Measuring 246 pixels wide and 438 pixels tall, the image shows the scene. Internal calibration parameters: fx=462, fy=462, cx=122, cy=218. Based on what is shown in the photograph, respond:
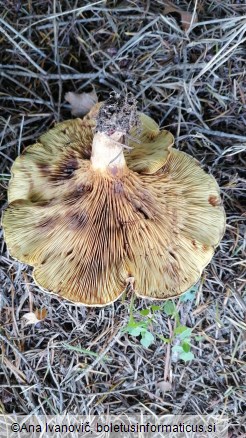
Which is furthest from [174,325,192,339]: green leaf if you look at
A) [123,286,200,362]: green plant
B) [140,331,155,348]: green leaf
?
[140,331,155,348]: green leaf

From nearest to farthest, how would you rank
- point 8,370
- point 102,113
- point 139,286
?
point 102,113, point 139,286, point 8,370

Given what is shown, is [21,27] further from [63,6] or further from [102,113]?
[102,113]

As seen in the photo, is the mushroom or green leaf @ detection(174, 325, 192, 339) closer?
the mushroom

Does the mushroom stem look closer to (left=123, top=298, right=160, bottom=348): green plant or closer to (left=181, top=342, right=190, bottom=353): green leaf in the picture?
(left=123, top=298, right=160, bottom=348): green plant

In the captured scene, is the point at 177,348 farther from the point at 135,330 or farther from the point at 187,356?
the point at 135,330

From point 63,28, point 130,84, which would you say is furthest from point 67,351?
point 63,28

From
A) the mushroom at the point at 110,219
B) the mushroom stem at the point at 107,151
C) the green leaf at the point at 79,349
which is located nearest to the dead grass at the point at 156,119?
the green leaf at the point at 79,349
